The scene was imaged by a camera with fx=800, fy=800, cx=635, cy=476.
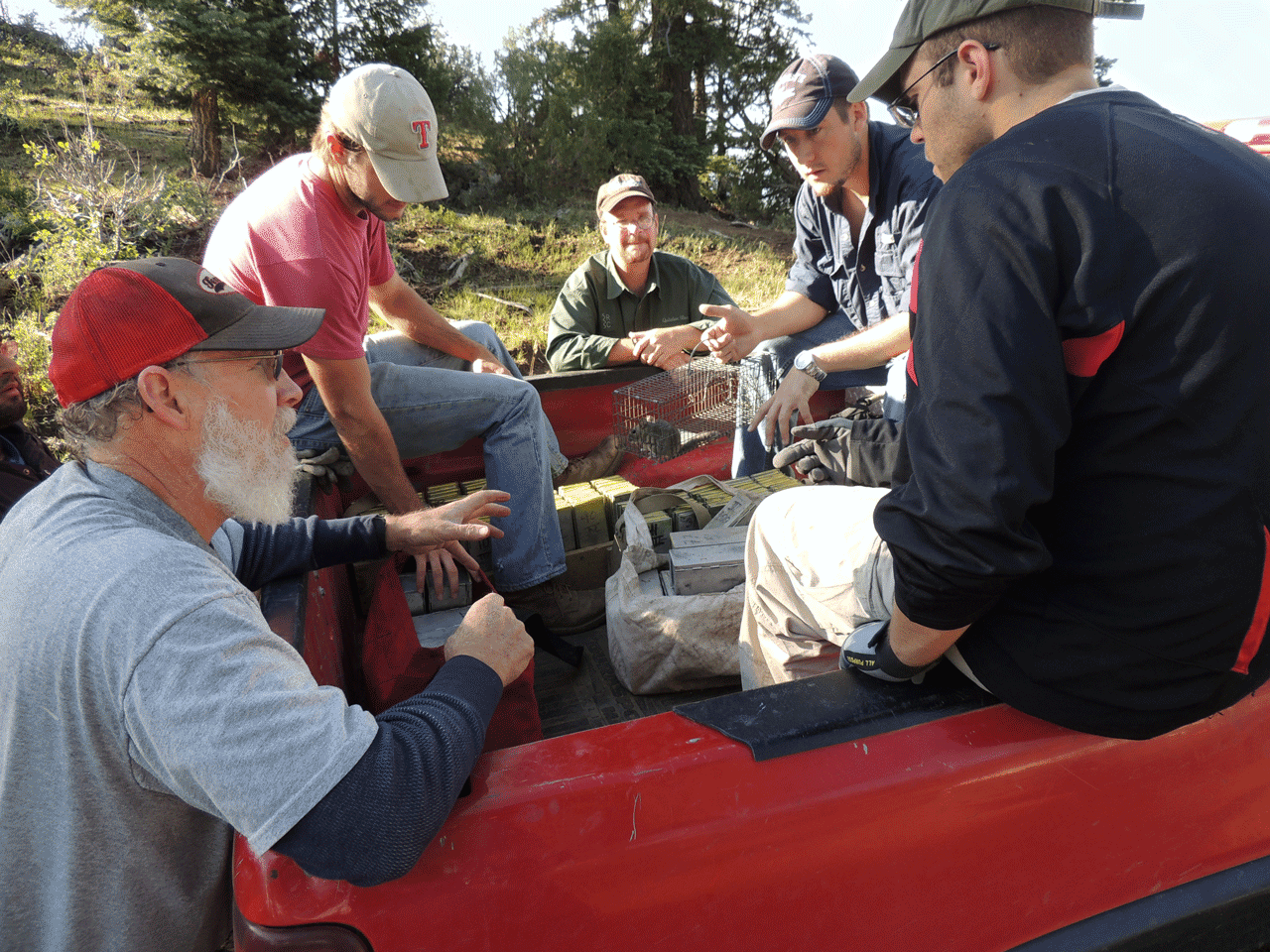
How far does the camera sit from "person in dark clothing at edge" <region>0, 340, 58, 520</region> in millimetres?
A: 3211

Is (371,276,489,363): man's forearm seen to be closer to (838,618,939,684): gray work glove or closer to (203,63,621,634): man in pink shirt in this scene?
(203,63,621,634): man in pink shirt

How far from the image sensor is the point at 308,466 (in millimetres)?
2803

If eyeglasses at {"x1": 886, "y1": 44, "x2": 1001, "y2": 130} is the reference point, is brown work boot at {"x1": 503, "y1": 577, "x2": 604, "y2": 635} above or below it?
below

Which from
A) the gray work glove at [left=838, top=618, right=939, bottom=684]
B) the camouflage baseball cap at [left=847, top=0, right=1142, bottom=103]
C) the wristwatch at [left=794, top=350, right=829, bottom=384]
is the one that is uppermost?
the camouflage baseball cap at [left=847, top=0, right=1142, bottom=103]

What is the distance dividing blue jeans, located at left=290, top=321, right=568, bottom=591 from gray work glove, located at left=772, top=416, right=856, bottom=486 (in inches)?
37.2

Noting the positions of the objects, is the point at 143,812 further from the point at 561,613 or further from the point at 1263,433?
the point at 561,613

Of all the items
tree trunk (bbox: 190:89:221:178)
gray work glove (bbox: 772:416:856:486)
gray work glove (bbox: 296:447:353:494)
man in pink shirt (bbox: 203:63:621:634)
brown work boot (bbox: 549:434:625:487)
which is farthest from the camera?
tree trunk (bbox: 190:89:221:178)

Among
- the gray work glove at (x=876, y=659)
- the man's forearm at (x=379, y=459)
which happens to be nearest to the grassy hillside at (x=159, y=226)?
the man's forearm at (x=379, y=459)

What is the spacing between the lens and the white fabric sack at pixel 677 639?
2.46 meters

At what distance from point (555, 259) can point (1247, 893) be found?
38.0 ft

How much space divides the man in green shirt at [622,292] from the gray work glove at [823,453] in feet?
5.35

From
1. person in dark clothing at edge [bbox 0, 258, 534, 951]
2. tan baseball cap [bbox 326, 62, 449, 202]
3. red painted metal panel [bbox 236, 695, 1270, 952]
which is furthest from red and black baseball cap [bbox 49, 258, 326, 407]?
tan baseball cap [bbox 326, 62, 449, 202]

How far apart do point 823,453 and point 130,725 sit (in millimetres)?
1914

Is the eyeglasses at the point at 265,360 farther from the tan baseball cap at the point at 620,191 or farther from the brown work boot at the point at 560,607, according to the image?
the tan baseball cap at the point at 620,191
